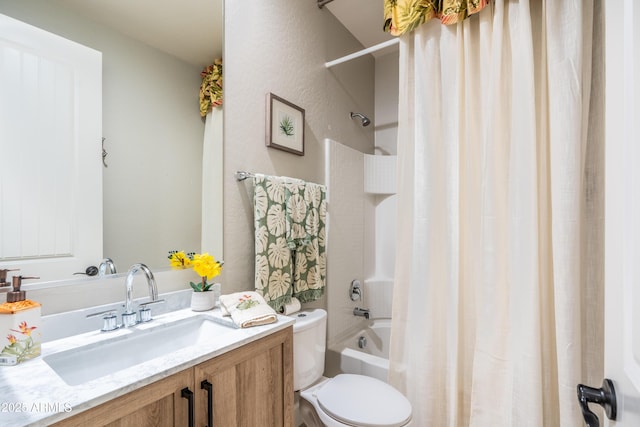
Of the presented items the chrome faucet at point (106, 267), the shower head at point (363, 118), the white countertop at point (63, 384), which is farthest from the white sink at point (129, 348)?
the shower head at point (363, 118)

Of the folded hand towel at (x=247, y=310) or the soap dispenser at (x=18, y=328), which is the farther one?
the folded hand towel at (x=247, y=310)

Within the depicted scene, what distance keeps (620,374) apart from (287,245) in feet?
4.15

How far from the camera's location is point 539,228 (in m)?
1.29

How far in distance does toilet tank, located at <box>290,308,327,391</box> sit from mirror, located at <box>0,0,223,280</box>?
624mm

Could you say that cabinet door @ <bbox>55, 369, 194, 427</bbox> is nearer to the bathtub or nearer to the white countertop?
the white countertop

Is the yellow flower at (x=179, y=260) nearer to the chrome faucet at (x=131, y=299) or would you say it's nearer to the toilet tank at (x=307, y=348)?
the chrome faucet at (x=131, y=299)

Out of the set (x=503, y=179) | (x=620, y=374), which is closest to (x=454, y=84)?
(x=503, y=179)

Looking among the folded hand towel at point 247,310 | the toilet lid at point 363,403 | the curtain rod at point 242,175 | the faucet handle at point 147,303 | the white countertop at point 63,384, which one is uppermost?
the curtain rod at point 242,175

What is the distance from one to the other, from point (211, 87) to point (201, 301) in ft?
3.04

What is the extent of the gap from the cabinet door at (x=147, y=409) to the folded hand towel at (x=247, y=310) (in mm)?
289

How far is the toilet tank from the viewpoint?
1.45 meters

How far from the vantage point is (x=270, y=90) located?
1652 millimetres

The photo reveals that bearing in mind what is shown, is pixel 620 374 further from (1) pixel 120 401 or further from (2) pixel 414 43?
(2) pixel 414 43

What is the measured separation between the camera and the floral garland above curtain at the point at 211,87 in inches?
53.9
